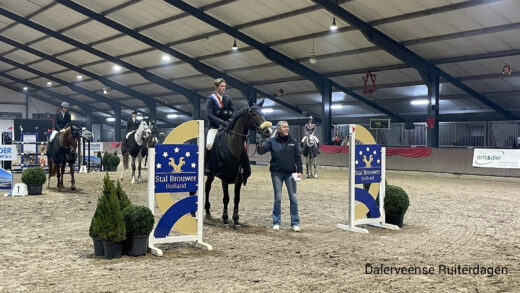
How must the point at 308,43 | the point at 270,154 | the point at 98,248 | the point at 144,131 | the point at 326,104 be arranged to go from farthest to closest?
the point at 326,104
the point at 308,43
the point at 270,154
the point at 144,131
the point at 98,248

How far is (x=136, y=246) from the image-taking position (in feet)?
17.0

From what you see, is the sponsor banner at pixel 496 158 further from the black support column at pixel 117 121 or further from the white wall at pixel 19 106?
the white wall at pixel 19 106

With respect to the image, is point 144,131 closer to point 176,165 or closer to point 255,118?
point 255,118

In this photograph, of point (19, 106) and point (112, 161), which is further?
point (19, 106)

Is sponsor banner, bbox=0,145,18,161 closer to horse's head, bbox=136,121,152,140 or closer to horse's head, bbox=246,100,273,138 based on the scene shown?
horse's head, bbox=136,121,152,140

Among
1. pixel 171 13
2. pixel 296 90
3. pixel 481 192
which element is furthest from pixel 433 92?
pixel 171 13

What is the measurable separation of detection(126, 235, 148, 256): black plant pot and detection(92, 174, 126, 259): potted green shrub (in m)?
0.18

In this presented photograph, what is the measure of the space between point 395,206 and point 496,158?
10941mm

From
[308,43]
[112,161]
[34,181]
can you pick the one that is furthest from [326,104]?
[34,181]

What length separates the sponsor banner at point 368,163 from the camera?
710 centimetres

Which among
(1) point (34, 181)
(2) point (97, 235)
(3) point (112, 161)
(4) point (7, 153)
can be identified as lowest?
(2) point (97, 235)

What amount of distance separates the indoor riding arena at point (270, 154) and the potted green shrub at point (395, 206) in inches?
1.0

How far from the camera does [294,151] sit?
686cm

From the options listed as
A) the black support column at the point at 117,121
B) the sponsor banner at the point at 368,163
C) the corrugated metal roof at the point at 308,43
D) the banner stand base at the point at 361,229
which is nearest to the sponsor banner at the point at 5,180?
the banner stand base at the point at 361,229
